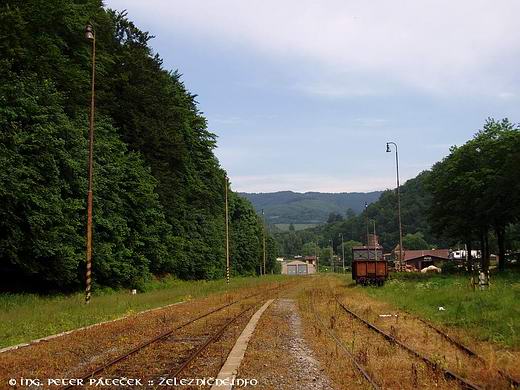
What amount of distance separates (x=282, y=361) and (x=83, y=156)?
23.7m

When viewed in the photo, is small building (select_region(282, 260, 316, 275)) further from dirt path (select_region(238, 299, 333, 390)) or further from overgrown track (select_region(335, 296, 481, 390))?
dirt path (select_region(238, 299, 333, 390))

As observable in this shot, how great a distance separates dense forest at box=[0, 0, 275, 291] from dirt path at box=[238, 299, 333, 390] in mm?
14700

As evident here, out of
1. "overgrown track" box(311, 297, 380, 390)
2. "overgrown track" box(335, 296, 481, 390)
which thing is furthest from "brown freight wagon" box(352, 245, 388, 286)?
"overgrown track" box(335, 296, 481, 390)

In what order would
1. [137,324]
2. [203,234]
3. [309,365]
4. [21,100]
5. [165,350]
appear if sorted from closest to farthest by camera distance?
1. [309,365]
2. [165,350]
3. [137,324]
4. [21,100]
5. [203,234]

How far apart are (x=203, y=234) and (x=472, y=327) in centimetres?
5085

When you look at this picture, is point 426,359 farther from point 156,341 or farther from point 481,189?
point 481,189

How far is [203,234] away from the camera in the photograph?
65562 mm

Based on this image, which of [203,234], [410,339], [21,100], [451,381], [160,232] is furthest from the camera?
[203,234]

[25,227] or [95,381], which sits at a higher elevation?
[25,227]

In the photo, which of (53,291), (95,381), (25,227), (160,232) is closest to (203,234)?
(160,232)

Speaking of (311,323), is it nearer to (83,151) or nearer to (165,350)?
(165,350)

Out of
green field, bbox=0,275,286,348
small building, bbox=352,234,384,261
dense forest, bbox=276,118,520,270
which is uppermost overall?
dense forest, bbox=276,118,520,270

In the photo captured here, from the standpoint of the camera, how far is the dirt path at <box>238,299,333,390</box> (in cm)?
996

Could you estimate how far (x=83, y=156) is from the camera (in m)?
32.2
